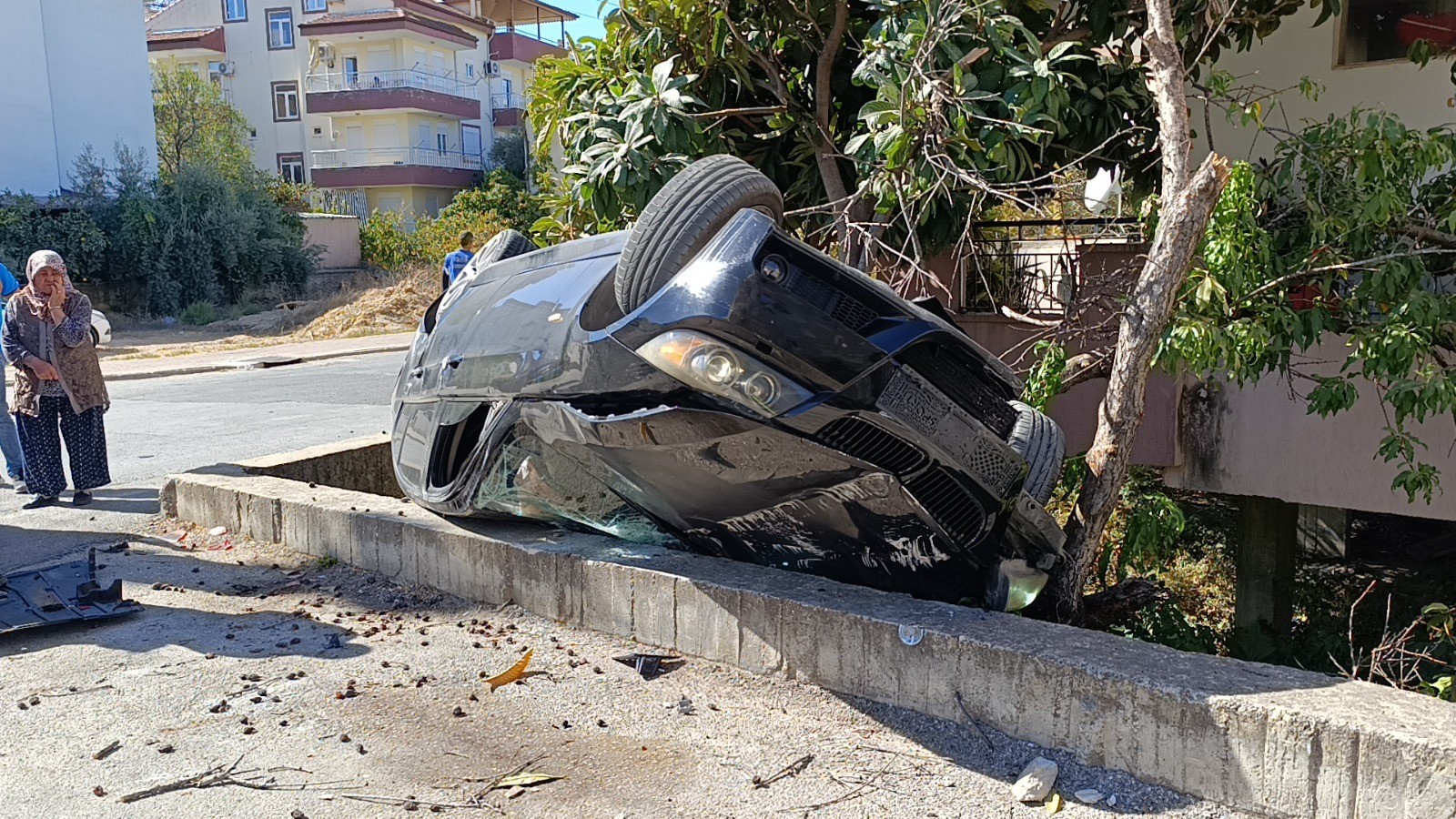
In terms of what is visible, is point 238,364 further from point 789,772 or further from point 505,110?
point 505,110

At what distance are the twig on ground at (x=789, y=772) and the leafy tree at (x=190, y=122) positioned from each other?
37116 mm

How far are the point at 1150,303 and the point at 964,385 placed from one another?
2.81 ft

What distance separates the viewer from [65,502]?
748 centimetres

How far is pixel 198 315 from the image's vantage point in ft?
89.1

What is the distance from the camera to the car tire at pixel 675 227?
3.73m

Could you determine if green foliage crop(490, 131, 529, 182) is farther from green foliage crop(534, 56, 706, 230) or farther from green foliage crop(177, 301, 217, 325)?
green foliage crop(534, 56, 706, 230)

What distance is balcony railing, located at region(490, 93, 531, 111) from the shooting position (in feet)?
162

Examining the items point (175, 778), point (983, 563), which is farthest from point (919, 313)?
point (175, 778)

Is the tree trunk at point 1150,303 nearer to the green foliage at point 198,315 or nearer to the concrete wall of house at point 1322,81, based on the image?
the concrete wall of house at point 1322,81

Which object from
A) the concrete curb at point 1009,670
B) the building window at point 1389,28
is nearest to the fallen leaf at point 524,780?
the concrete curb at point 1009,670

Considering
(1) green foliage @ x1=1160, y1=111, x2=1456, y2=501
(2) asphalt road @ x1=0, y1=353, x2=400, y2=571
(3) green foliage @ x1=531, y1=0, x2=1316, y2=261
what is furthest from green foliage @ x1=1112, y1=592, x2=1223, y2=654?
(2) asphalt road @ x1=0, y1=353, x2=400, y2=571

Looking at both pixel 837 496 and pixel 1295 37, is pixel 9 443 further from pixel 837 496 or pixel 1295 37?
pixel 1295 37

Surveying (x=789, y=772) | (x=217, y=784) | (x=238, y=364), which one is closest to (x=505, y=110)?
(x=238, y=364)

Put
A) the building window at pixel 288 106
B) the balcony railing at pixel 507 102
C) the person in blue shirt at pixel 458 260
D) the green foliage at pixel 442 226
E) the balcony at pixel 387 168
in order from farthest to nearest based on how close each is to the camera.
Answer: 1. the balcony railing at pixel 507 102
2. the building window at pixel 288 106
3. the balcony at pixel 387 168
4. the green foliage at pixel 442 226
5. the person in blue shirt at pixel 458 260
